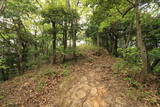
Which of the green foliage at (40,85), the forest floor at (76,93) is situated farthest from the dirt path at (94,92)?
the green foliage at (40,85)

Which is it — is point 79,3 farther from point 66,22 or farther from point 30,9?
point 30,9

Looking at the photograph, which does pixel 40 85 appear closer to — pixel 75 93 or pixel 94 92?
pixel 75 93

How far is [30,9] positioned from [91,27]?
641cm

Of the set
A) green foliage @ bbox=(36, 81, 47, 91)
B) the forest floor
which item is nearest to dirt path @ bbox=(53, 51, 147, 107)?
the forest floor

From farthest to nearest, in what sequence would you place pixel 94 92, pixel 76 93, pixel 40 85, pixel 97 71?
pixel 97 71 → pixel 40 85 → pixel 76 93 → pixel 94 92

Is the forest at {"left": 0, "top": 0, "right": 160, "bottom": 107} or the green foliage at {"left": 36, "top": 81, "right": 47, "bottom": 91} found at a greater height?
the forest at {"left": 0, "top": 0, "right": 160, "bottom": 107}

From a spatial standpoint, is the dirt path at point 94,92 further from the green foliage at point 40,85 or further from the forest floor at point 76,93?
the green foliage at point 40,85

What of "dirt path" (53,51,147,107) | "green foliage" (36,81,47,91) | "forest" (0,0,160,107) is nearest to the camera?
"dirt path" (53,51,147,107)

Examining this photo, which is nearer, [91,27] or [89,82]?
[89,82]

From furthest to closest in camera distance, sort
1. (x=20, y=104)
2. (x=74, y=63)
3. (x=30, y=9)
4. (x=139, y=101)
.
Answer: (x=74, y=63) < (x=30, y=9) < (x=20, y=104) < (x=139, y=101)

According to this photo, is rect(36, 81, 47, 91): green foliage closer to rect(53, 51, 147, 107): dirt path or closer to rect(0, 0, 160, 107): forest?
rect(0, 0, 160, 107): forest

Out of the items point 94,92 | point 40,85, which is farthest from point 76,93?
point 40,85

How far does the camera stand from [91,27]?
466 inches

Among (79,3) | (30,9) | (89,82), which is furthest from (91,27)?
(89,82)
